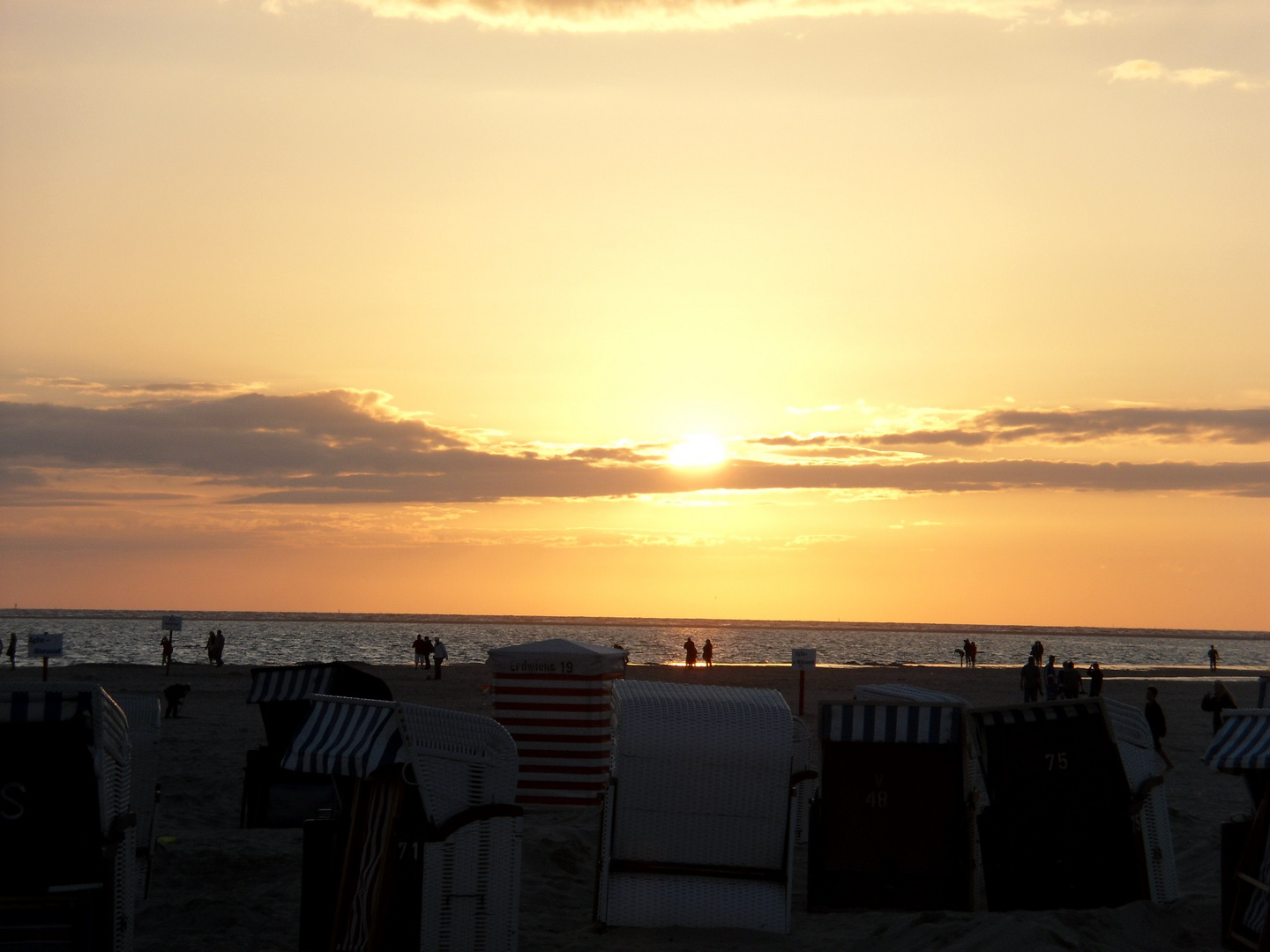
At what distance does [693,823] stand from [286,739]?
20.8 ft

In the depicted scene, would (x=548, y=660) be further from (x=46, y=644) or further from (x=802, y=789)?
(x=46, y=644)

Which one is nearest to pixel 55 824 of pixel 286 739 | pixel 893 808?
pixel 893 808

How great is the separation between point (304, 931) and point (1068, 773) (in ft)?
21.4

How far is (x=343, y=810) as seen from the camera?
31.6 feet

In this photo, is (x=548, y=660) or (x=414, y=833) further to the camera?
(x=548, y=660)

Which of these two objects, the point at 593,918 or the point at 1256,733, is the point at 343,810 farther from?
the point at 1256,733

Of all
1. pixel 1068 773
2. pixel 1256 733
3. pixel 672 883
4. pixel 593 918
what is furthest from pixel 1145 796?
pixel 593 918

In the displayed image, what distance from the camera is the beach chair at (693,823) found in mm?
11055

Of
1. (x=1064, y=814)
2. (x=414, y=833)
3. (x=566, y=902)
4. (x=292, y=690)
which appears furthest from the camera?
(x=292, y=690)

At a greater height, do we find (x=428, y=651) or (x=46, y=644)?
(x=46, y=644)

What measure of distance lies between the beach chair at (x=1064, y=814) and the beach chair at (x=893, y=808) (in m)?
0.41

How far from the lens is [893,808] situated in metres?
11.8

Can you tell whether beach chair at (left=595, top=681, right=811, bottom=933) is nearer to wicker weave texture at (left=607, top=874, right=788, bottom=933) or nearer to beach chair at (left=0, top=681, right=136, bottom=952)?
wicker weave texture at (left=607, top=874, right=788, bottom=933)

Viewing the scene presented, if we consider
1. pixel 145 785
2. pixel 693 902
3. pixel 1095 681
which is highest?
pixel 145 785
